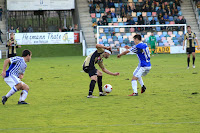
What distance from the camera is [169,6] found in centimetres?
4378

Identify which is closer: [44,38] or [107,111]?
[107,111]

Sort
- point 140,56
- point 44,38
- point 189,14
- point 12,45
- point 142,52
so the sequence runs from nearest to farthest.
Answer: point 142,52
point 140,56
point 12,45
point 44,38
point 189,14

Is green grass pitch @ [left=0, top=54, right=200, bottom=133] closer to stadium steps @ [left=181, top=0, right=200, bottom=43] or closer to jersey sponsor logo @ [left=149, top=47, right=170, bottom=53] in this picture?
jersey sponsor logo @ [left=149, top=47, right=170, bottom=53]

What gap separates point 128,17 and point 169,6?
5117 mm

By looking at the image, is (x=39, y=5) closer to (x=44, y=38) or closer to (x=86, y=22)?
(x=86, y=22)

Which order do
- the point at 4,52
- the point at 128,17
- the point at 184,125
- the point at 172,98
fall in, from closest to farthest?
the point at 184,125 < the point at 172,98 < the point at 4,52 < the point at 128,17

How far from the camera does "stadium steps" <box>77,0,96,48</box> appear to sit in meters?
39.6

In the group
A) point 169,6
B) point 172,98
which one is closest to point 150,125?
point 172,98

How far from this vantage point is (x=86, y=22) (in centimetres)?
4175

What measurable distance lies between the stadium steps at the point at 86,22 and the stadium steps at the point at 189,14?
9.78 meters

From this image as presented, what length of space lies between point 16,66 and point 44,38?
27580 mm

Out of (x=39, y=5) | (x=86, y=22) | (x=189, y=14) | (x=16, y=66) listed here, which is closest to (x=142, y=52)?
(x=16, y=66)

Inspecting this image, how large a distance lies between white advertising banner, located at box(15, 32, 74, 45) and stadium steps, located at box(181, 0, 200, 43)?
1258 cm

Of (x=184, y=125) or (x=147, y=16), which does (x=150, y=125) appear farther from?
(x=147, y=16)
